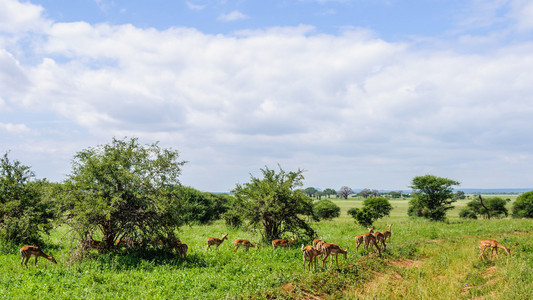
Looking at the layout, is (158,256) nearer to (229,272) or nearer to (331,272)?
(229,272)

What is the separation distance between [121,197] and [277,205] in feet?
29.4

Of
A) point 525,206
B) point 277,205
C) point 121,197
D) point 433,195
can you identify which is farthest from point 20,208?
point 525,206

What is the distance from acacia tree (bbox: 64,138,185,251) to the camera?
48.7 feet

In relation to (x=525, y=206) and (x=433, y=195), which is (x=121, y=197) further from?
(x=525, y=206)

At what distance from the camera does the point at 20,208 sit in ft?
64.5

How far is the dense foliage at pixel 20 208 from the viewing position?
18453mm

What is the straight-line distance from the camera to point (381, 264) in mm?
14898

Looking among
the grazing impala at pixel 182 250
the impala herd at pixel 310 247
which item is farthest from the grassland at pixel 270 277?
the impala herd at pixel 310 247

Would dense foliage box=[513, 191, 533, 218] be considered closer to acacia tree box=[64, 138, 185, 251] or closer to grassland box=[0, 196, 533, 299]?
grassland box=[0, 196, 533, 299]

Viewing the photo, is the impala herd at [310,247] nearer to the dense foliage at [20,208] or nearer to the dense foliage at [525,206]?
the dense foliage at [20,208]

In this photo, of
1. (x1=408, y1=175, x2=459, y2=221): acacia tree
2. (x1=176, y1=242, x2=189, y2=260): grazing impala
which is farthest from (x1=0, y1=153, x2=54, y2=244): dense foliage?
(x1=408, y1=175, x2=459, y2=221): acacia tree

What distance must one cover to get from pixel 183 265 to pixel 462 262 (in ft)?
43.2

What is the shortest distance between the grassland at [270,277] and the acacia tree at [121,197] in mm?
1532

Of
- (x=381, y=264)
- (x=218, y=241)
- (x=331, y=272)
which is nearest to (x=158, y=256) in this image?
(x=218, y=241)
